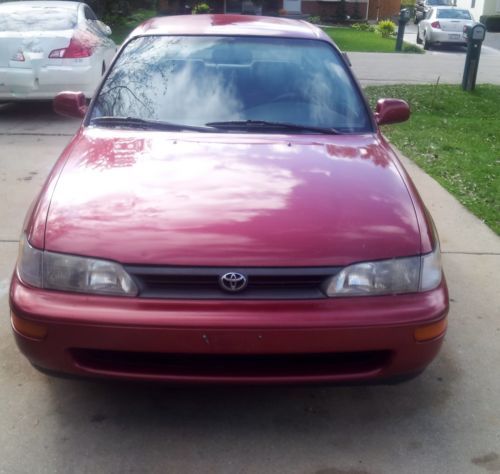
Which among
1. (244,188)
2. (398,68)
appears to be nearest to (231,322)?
(244,188)

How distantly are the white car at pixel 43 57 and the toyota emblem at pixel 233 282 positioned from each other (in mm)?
6532

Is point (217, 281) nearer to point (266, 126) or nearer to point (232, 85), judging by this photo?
point (266, 126)

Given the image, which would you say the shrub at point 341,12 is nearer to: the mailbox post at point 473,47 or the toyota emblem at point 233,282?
the mailbox post at point 473,47

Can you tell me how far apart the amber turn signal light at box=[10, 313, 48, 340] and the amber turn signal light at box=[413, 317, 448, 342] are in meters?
1.38

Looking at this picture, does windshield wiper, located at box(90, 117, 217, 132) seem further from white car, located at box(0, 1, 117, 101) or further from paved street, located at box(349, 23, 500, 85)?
paved street, located at box(349, 23, 500, 85)

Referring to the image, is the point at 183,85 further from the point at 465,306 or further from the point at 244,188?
the point at 465,306

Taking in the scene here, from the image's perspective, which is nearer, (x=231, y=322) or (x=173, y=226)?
(x=231, y=322)

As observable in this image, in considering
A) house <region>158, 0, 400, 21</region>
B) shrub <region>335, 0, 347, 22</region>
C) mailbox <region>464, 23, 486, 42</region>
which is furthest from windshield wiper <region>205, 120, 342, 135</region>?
shrub <region>335, 0, 347, 22</region>

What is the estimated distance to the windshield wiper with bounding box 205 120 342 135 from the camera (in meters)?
3.62

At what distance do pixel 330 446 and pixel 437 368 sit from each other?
86cm

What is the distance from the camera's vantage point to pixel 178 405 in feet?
9.77

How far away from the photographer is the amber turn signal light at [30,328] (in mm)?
2525

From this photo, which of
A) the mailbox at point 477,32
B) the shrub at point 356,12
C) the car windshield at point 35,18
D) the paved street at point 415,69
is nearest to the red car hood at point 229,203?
the car windshield at point 35,18

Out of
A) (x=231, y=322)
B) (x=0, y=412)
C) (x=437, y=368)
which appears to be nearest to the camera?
(x=231, y=322)
